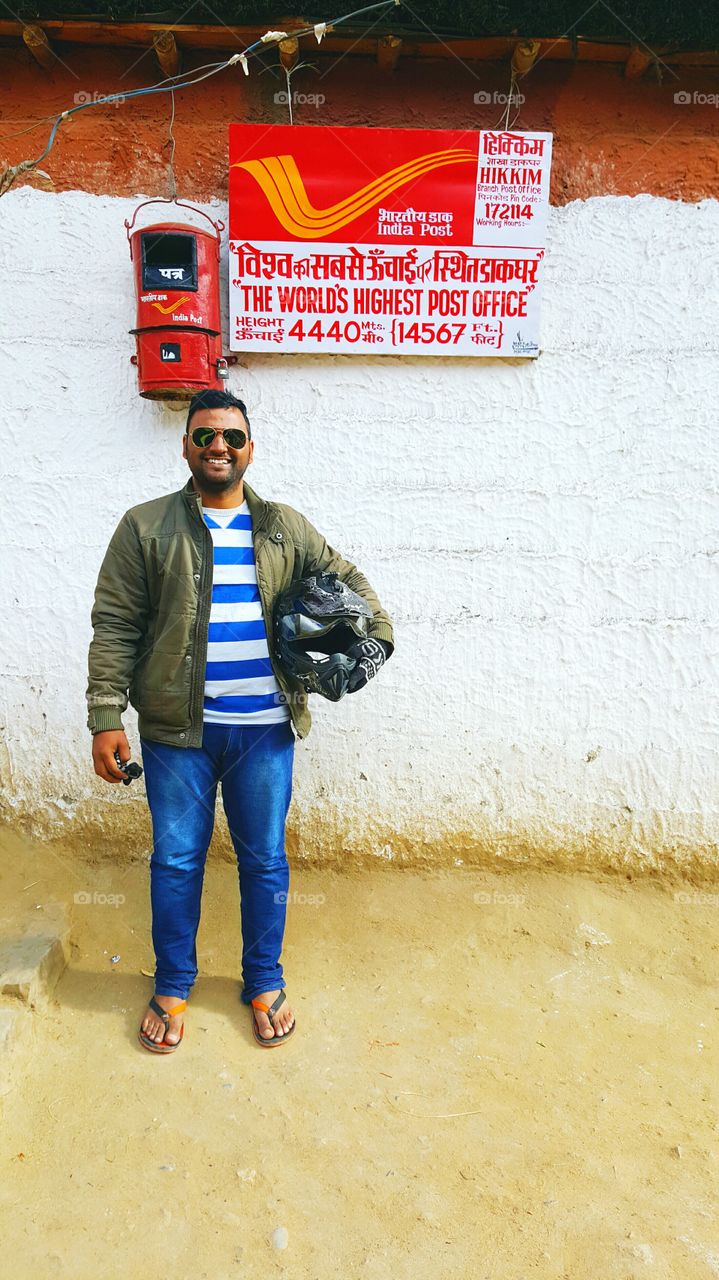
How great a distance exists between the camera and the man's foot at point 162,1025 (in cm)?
245

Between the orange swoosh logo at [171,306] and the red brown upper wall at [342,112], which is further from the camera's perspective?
the red brown upper wall at [342,112]

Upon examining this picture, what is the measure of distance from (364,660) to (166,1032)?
1.37 metres

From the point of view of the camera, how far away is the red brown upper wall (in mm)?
2945

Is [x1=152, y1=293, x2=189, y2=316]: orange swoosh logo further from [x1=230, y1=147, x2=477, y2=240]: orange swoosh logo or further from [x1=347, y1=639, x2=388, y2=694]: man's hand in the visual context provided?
[x1=347, y1=639, x2=388, y2=694]: man's hand

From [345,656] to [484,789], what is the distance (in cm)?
132

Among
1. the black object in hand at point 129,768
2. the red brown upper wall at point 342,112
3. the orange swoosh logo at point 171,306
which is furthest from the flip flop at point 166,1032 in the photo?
the red brown upper wall at point 342,112

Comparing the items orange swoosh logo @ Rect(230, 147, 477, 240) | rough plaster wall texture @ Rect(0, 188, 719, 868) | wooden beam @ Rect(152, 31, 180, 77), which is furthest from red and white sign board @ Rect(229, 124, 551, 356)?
wooden beam @ Rect(152, 31, 180, 77)

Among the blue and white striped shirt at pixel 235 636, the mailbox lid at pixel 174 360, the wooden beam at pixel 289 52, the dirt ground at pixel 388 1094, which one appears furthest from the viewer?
the mailbox lid at pixel 174 360

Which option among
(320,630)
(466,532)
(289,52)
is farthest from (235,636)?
(289,52)

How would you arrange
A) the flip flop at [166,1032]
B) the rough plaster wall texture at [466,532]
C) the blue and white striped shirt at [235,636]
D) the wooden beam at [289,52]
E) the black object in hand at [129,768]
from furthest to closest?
1. the rough plaster wall texture at [466,532]
2. the wooden beam at [289,52]
3. the flip flop at [166,1032]
4. the blue and white striped shirt at [235,636]
5. the black object in hand at [129,768]

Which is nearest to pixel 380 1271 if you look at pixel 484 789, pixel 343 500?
pixel 484 789

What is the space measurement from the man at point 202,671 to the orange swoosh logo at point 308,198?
3.61 ft

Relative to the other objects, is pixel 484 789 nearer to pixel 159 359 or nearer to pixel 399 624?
pixel 399 624

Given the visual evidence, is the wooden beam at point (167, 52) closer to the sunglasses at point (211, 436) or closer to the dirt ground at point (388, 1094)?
the sunglasses at point (211, 436)
